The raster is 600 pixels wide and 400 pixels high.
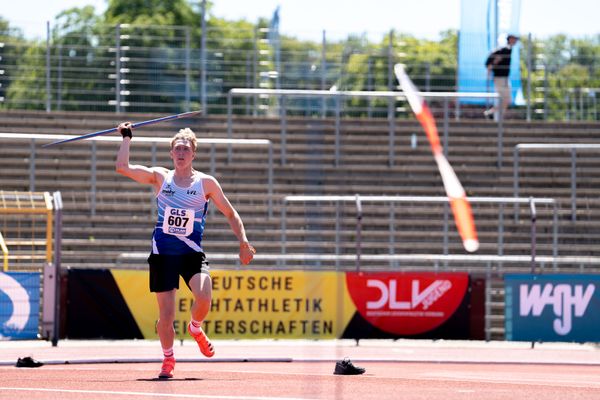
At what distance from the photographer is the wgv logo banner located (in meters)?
18.9

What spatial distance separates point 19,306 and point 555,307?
7.04 m

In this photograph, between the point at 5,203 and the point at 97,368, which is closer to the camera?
the point at 97,368

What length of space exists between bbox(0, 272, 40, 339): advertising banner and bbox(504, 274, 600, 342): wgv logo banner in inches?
247

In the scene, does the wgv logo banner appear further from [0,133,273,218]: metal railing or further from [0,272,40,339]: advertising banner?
[0,272,40,339]: advertising banner

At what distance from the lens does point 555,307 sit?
1897 centimetres

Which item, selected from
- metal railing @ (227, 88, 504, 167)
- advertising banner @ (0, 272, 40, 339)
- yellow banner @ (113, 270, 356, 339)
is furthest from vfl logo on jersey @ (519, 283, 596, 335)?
metal railing @ (227, 88, 504, 167)

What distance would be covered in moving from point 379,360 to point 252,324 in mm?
3698

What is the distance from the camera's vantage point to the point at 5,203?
1941 centimetres

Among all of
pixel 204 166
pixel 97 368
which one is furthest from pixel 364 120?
pixel 97 368

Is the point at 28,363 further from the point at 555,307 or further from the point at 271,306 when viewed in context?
the point at 555,307

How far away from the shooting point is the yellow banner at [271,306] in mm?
18609

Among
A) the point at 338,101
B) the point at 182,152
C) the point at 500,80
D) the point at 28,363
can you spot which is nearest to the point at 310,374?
the point at 182,152

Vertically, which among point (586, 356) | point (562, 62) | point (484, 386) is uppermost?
point (562, 62)

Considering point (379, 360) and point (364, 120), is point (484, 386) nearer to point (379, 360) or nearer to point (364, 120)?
point (379, 360)
